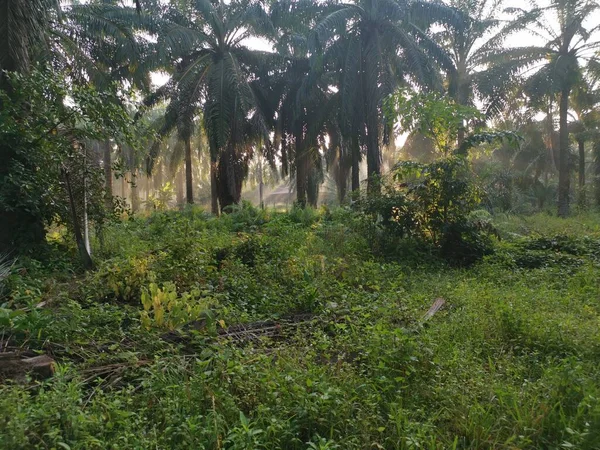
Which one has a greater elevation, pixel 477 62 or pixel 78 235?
pixel 477 62

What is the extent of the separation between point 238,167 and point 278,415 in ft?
51.6

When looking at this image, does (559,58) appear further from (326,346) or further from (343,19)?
(326,346)

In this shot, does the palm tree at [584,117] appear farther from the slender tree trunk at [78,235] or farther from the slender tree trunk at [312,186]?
the slender tree trunk at [78,235]

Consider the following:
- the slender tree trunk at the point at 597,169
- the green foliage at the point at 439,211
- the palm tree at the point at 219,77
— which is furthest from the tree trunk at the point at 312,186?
the slender tree trunk at the point at 597,169

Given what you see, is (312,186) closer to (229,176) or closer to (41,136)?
(229,176)

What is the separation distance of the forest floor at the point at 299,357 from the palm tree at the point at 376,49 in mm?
9793

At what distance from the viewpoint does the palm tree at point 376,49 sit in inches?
591

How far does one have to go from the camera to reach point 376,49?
15336 mm

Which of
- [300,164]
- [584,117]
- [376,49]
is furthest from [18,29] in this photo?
[584,117]

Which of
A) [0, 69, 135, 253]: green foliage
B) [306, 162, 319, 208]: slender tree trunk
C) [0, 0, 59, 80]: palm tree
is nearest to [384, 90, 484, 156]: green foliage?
[0, 69, 135, 253]: green foliage

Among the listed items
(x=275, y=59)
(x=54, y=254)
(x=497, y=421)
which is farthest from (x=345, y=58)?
(x=497, y=421)

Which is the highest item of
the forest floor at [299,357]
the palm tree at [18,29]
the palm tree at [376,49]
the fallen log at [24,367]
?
the palm tree at [376,49]

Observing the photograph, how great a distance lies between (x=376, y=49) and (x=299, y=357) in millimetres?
13879

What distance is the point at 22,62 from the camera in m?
7.69
